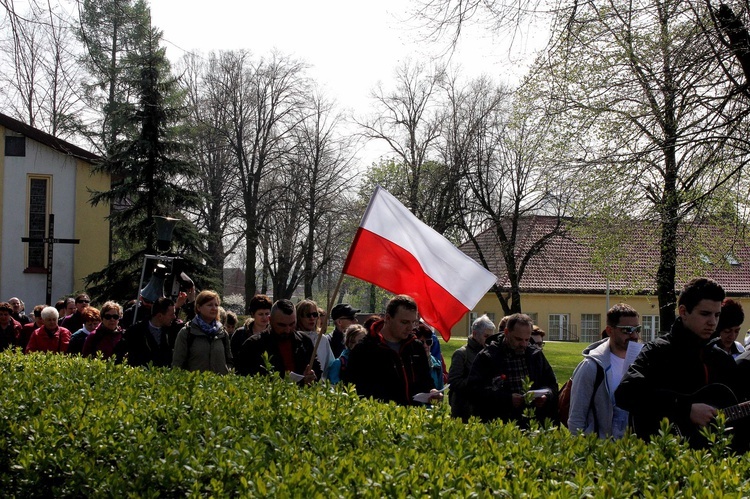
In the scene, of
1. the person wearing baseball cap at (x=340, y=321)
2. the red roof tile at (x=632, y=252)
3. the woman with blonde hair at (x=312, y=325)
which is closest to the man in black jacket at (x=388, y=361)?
the woman with blonde hair at (x=312, y=325)

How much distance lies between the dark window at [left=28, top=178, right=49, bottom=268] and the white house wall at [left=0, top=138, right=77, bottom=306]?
0.27m

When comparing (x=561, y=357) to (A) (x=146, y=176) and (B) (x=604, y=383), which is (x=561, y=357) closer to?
(A) (x=146, y=176)

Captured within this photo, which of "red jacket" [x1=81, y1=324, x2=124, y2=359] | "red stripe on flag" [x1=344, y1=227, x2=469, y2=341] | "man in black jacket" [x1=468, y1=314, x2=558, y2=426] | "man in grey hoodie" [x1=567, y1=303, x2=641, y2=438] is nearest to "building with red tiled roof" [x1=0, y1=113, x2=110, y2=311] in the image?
"red jacket" [x1=81, y1=324, x2=124, y2=359]

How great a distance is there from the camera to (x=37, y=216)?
113ft

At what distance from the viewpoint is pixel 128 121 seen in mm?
28453

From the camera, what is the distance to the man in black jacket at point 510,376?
7.52 meters

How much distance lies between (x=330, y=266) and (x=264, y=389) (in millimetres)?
44809

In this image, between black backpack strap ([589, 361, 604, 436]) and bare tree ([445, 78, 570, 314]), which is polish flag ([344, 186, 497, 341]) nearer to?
black backpack strap ([589, 361, 604, 436])

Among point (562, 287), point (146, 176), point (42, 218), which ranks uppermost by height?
point (146, 176)

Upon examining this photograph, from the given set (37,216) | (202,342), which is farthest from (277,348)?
(37,216)

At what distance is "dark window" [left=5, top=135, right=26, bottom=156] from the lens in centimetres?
3366

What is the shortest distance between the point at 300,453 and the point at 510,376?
12.4ft

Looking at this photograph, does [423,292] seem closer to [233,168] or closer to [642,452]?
[642,452]

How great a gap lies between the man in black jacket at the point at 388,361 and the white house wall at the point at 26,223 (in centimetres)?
2936
